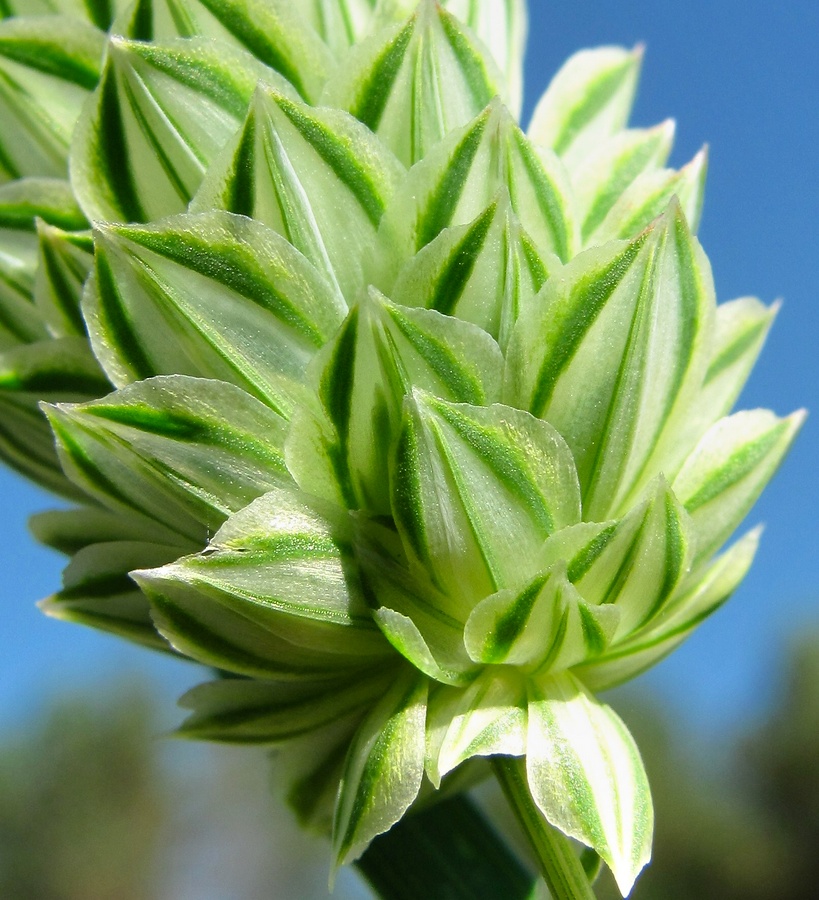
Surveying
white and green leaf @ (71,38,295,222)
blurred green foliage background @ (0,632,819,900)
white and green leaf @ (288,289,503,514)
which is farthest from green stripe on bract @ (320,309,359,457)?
blurred green foliage background @ (0,632,819,900)

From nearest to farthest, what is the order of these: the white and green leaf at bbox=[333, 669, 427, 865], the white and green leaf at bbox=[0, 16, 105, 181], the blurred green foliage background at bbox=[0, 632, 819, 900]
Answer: the white and green leaf at bbox=[333, 669, 427, 865], the white and green leaf at bbox=[0, 16, 105, 181], the blurred green foliage background at bbox=[0, 632, 819, 900]

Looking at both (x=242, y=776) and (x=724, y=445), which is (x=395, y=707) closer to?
(x=724, y=445)

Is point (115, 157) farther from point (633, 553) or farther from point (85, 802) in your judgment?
point (85, 802)

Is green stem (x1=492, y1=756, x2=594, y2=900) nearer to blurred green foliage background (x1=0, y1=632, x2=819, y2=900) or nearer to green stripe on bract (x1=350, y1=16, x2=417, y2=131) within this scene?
green stripe on bract (x1=350, y1=16, x2=417, y2=131)

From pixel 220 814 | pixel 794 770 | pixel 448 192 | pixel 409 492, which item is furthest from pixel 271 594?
pixel 794 770

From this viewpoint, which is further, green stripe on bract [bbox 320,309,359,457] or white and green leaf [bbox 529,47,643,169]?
white and green leaf [bbox 529,47,643,169]

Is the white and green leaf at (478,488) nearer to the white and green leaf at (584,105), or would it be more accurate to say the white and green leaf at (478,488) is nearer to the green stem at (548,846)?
the green stem at (548,846)

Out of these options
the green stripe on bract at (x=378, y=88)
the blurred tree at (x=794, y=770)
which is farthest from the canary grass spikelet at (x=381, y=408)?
the blurred tree at (x=794, y=770)
